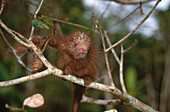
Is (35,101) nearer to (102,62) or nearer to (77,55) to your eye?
(77,55)

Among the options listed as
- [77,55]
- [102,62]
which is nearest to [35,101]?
[77,55]

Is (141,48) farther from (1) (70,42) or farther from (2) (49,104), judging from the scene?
(1) (70,42)

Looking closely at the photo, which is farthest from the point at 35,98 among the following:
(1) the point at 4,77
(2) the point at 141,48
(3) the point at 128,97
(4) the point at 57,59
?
(2) the point at 141,48

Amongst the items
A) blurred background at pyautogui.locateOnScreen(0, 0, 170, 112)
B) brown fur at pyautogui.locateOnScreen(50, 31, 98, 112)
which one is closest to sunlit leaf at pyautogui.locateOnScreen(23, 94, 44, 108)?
brown fur at pyautogui.locateOnScreen(50, 31, 98, 112)

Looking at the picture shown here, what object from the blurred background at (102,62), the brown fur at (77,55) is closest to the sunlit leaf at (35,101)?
the brown fur at (77,55)

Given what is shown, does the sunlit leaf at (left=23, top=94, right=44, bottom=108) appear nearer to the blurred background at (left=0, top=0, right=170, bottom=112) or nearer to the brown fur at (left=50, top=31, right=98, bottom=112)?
the brown fur at (left=50, top=31, right=98, bottom=112)

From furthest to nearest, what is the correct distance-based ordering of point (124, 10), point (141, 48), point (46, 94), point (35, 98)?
1. point (141, 48)
2. point (46, 94)
3. point (124, 10)
4. point (35, 98)

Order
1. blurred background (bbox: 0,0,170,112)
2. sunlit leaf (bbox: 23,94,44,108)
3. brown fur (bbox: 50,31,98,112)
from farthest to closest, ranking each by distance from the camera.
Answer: blurred background (bbox: 0,0,170,112) < brown fur (bbox: 50,31,98,112) < sunlit leaf (bbox: 23,94,44,108)

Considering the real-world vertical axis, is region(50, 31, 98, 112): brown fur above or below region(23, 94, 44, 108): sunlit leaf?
above
